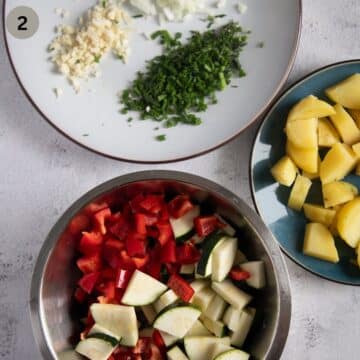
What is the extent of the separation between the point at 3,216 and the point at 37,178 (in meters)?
0.14

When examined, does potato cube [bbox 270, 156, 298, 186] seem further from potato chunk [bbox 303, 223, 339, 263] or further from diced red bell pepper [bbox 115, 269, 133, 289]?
diced red bell pepper [bbox 115, 269, 133, 289]

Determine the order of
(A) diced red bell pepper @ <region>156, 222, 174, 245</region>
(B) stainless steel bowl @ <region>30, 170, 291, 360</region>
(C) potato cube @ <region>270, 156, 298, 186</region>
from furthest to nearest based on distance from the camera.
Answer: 1. (C) potato cube @ <region>270, 156, 298, 186</region>
2. (A) diced red bell pepper @ <region>156, 222, 174, 245</region>
3. (B) stainless steel bowl @ <region>30, 170, 291, 360</region>

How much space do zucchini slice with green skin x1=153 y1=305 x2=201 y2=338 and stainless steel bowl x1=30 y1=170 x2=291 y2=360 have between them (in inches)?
7.0

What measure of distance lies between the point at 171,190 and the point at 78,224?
24cm

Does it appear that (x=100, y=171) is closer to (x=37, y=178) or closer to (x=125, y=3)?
(x=37, y=178)

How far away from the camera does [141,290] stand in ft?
4.73

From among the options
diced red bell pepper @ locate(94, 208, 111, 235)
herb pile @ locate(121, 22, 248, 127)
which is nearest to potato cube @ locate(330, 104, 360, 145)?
herb pile @ locate(121, 22, 248, 127)

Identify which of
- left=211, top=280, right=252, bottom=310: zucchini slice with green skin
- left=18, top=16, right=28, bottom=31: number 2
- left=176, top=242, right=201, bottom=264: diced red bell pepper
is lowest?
left=211, top=280, right=252, bottom=310: zucchini slice with green skin

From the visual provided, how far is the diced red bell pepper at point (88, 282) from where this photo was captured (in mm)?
1505

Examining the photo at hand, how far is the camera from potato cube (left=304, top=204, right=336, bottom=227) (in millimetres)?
1613

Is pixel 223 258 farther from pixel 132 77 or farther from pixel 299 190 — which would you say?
pixel 132 77

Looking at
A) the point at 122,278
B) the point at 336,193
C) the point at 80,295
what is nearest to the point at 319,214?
the point at 336,193

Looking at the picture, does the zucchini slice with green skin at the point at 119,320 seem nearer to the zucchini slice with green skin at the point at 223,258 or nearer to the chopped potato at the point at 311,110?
the zucchini slice with green skin at the point at 223,258

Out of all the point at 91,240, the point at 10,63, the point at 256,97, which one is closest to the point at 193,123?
the point at 256,97
